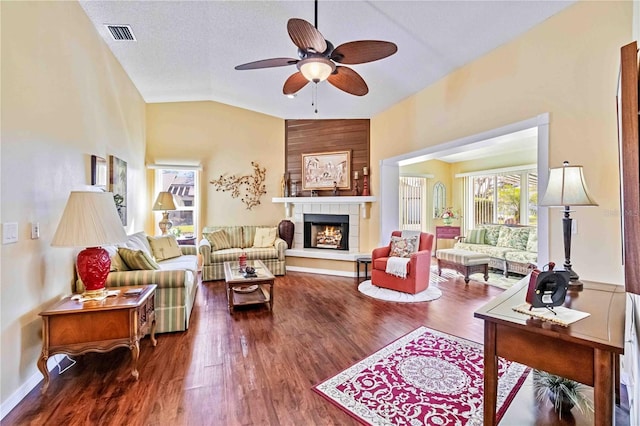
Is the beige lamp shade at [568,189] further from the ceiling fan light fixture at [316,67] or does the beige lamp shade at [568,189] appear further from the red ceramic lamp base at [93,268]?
the red ceramic lamp base at [93,268]

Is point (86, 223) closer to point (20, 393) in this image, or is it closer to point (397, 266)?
point (20, 393)

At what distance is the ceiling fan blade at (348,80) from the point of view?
2768 mm

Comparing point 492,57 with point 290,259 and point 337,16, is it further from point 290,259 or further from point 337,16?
point 290,259

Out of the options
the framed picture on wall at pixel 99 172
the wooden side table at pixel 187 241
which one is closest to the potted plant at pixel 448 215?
the wooden side table at pixel 187 241

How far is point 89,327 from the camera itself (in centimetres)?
218

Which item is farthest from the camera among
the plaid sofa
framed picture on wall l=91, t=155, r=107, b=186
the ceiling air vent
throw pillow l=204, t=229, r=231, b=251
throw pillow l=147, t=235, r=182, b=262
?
throw pillow l=204, t=229, r=231, b=251

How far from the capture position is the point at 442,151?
4.16 m

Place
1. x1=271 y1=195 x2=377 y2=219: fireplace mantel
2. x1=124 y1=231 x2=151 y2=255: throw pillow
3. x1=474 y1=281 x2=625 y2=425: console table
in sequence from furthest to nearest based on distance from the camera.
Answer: x1=271 y1=195 x2=377 y2=219: fireplace mantel < x1=124 y1=231 x2=151 y2=255: throw pillow < x1=474 y1=281 x2=625 y2=425: console table

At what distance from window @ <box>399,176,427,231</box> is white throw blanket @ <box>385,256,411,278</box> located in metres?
3.59

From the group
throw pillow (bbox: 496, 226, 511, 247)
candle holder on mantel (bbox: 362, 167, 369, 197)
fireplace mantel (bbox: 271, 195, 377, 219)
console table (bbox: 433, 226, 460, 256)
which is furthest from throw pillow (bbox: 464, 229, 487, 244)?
Result: candle holder on mantel (bbox: 362, 167, 369, 197)

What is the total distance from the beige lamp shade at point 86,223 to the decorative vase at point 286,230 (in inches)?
150

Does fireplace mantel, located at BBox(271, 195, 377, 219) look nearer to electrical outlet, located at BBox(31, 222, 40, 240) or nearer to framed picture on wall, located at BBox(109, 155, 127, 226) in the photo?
framed picture on wall, located at BBox(109, 155, 127, 226)

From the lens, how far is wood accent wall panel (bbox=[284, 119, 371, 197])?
582cm

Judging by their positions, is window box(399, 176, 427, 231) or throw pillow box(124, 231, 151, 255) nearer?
throw pillow box(124, 231, 151, 255)
